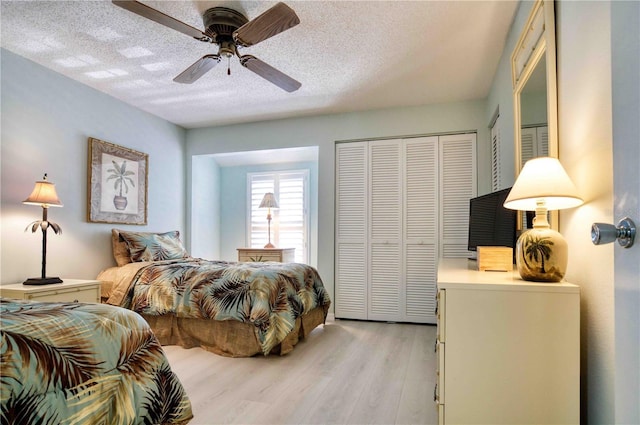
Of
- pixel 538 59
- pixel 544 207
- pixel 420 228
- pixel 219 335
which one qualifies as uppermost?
pixel 538 59

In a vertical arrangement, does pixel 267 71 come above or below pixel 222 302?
above

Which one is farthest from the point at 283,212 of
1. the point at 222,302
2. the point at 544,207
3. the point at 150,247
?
the point at 544,207

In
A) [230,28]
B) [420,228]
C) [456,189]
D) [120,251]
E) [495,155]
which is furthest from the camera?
[420,228]

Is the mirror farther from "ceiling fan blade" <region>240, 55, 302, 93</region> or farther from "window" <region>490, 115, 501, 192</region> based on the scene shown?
"ceiling fan blade" <region>240, 55, 302, 93</region>

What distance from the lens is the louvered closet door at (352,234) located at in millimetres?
4293

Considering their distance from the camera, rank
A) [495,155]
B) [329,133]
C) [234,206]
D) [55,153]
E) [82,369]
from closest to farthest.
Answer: [82,369]
[55,153]
[495,155]
[329,133]
[234,206]

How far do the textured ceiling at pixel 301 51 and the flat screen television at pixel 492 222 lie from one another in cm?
116

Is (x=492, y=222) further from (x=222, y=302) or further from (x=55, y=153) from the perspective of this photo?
(x=55, y=153)

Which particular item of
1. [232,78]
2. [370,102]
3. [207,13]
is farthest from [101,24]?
[370,102]

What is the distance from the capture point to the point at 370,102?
4.07 metres

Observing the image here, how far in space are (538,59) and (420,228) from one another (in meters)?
2.41

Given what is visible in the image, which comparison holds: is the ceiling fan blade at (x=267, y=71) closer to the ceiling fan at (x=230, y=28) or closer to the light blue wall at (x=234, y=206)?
the ceiling fan at (x=230, y=28)

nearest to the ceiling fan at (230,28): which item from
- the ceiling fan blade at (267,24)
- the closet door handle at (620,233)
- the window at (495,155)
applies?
the ceiling fan blade at (267,24)

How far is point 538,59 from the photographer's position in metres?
1.91
